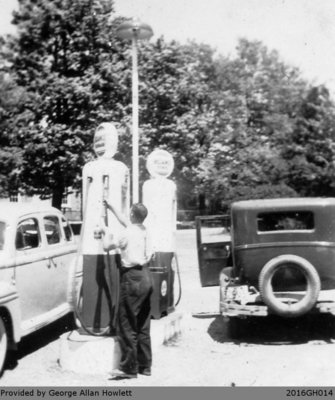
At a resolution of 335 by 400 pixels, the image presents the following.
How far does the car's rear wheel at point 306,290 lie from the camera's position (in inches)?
259

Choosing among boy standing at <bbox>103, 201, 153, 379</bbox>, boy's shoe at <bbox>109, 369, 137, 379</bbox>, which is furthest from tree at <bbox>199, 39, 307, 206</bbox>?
boy's shoe at <bbox>109, 369, 137, 379</bbox>

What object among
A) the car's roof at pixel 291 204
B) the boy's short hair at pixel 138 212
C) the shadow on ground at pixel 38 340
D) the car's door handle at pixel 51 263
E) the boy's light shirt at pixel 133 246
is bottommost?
the shadow on ground at pixel 38 340

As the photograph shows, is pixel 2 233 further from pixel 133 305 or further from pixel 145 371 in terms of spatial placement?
pixel 145 371

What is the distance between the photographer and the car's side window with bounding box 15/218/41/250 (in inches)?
254

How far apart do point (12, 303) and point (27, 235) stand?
1.25 meters

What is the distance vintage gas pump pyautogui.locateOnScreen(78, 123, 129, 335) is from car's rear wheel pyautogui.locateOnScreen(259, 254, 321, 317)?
73.3 inches

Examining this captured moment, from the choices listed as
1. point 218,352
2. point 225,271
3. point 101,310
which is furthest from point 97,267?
point 225,271

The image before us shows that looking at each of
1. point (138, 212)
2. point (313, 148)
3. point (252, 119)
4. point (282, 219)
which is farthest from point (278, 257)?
point (252, 119)

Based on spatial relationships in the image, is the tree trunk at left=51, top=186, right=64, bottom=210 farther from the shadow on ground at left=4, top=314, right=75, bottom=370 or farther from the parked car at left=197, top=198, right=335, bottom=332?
the parked car at left=197, top=198, right=335, bottom=332

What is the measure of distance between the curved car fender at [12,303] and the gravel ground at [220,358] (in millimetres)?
483

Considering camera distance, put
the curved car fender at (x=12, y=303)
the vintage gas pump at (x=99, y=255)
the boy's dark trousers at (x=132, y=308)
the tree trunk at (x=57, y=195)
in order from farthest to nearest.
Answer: the tree trunk at (x=57, y=195)
the vintage gas pump at (x=99, y=255)
the curved car fender at (x=12, y=303)
the boy's dark trousers at (x=132, y=308)

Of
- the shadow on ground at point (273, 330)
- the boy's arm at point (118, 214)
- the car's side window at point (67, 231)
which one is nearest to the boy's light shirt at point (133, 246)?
the boy's arm at point (118, 214)

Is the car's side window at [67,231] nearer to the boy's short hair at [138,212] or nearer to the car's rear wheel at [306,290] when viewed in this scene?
the boy's short hair at [138,212]
